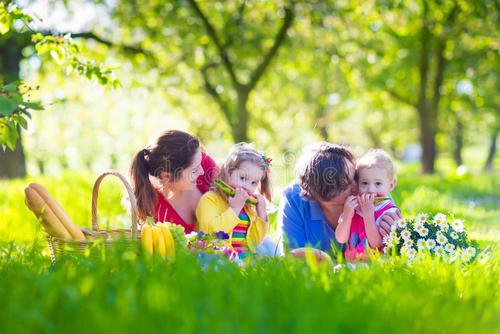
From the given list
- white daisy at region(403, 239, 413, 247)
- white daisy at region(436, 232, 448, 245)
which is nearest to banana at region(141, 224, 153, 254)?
white daisy at region(403, 239, 413, 247)

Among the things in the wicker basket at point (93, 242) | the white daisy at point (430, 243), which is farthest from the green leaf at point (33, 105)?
the white daisy at point (430, 243)

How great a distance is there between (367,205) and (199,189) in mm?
1484

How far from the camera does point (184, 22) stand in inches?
513

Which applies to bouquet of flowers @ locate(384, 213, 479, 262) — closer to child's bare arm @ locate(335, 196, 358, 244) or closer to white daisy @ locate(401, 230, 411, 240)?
white daisy @ locate(401, 230, 411, 240)

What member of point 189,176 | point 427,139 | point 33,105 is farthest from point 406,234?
point 427,139

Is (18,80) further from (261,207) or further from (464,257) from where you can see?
(464,257)

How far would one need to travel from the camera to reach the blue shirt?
15.0 feet

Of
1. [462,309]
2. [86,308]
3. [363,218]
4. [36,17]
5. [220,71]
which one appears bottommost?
[462,309]

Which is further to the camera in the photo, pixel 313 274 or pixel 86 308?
pixel 313 274

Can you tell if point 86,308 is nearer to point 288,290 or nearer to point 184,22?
point 288,290

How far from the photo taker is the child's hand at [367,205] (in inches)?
162

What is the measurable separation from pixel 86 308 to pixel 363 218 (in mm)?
2450

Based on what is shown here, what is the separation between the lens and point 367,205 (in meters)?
4.12

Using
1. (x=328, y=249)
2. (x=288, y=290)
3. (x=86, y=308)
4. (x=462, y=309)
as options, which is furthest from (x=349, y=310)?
(x=328, y=249)
